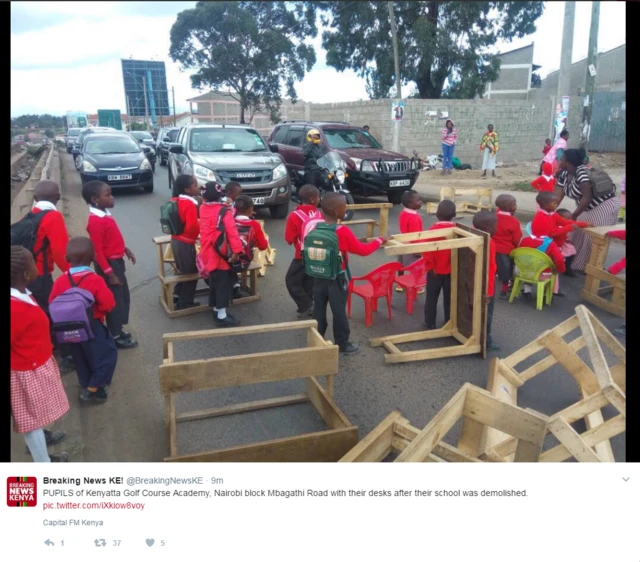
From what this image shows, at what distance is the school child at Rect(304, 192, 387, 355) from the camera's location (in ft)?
12.9

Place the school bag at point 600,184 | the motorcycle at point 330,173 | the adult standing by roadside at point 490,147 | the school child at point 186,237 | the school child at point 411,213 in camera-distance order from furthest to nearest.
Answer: the adult standing by roadside at point 490,147
the motorcycle at point 330,173
the school bag at point 600,184
the school child at point 411,213
the school child at point 186,237

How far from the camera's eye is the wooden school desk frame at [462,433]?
2314 mm

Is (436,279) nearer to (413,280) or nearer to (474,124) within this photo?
(413,280)

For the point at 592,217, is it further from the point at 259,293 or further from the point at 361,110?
the point at 361,110

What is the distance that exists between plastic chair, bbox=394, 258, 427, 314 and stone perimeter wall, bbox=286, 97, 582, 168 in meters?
5.02

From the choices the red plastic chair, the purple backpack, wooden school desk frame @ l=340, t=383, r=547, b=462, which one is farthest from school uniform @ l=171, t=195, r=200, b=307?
wooden school desk frame @ l=340, t=383, r=547, b=462

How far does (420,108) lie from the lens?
10312 mm

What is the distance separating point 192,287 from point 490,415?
11.3ft

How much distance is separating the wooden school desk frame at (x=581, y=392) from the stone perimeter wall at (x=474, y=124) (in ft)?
20.8

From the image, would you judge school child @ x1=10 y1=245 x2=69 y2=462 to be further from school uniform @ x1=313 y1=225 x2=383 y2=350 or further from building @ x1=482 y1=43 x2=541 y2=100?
building @ x1=482 y1=43 x2=541 y2=100

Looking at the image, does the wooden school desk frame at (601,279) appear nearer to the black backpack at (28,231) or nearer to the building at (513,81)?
the building at (513,81)

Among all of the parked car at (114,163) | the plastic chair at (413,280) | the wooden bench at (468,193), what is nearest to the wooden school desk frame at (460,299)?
the plastic chair at (413,280)

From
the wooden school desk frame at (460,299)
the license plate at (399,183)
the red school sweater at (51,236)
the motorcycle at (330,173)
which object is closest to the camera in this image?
the red school sweater at (51,236)
